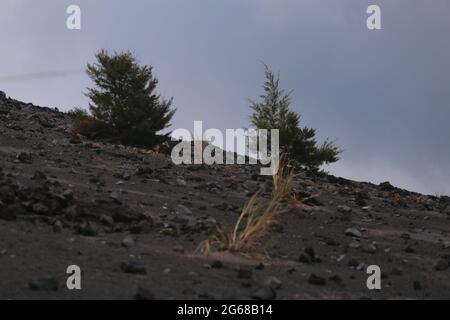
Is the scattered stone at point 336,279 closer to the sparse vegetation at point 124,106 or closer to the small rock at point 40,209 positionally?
the small rock at point 40,209

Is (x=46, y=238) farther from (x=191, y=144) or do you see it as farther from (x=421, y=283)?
(x=191, y=144)

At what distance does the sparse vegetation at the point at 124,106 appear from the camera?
78.6ft

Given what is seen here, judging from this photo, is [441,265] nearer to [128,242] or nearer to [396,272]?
[396,272]

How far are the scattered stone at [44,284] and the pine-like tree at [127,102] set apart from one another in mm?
17761

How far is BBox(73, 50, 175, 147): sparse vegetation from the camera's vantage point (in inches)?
943

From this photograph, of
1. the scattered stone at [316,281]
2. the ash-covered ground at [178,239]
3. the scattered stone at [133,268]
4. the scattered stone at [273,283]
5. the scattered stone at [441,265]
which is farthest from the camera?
the scattered stone at [441,265]

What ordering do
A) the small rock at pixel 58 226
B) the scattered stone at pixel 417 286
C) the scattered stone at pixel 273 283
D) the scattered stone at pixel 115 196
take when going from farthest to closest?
the scattered stone at pixel 115 196
the small rock at pixel 58 226
the scattered stone at pixel 417 286
the scattered stone at pixel 273 283

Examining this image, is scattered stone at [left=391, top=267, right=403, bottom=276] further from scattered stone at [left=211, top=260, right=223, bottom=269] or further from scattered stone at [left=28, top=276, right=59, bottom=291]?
scattered stone at [left=28, top=276, right=59, bottom=291]

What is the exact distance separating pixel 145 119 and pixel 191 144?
2.13 m

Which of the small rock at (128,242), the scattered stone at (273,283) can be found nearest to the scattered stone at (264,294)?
the scattered stone at (273,283)

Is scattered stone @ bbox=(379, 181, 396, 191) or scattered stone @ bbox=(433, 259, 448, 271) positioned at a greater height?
scattered stone @ bbox=(379, 181, 396, 191)

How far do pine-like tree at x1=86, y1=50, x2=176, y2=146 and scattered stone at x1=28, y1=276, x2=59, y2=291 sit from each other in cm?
1776

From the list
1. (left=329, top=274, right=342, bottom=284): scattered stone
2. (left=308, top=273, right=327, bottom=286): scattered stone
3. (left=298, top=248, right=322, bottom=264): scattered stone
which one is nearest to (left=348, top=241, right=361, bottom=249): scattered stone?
(left=298, top=248, right=322, bottom=264): scattered stone
